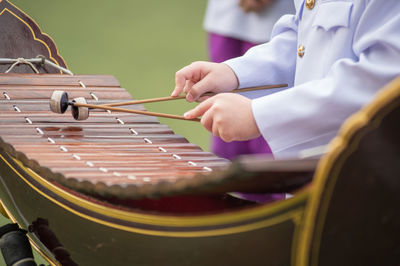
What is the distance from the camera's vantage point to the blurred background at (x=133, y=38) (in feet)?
13.0

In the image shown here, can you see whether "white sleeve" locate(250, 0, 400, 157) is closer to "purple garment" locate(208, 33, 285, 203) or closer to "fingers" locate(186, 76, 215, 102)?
"fingers" locate(186, 76, 215, 102)

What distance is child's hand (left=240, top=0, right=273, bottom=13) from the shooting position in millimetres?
2166

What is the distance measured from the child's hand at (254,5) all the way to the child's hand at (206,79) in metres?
0.79

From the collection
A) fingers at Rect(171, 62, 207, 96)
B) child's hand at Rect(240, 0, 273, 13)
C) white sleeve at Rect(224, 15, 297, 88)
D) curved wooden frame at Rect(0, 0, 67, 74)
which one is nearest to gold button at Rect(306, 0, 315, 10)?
white sleeve at Rect(224, 15, 297, 88)

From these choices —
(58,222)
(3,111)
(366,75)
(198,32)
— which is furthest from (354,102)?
(198,32)

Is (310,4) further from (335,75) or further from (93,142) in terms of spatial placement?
(93,142)

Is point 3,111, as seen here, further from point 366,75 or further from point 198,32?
point 198,32

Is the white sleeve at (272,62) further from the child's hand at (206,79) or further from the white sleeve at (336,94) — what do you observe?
the white sleeve at (336,94)

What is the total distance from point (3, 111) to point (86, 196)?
0.47 meters

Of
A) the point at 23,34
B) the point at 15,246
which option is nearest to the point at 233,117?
the point at 15,246

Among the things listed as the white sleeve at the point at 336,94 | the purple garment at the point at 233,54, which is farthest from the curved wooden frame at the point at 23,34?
the white sleeve at the point at 336,94

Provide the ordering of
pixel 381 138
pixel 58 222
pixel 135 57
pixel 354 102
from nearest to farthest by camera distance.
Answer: pixel 381 138
pixel 354 102
pixel 58 222
pixel 135 57

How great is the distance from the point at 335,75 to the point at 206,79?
431mm

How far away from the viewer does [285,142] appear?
1049mm
